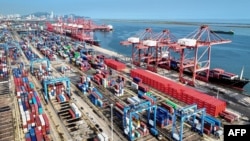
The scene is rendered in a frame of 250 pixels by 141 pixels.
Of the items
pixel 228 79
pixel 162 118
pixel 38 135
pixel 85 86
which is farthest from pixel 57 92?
pixel 228 79

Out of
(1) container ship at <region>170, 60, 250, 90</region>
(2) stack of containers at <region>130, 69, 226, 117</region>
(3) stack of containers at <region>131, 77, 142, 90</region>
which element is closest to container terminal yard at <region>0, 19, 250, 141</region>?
(2) stack of containers at <region>130, 69, 226, 117</region>

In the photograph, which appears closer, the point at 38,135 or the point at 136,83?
the point at 38,135

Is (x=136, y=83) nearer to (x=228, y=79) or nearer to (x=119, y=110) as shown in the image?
(x=119, y=110)

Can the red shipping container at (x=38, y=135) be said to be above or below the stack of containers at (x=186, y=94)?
below

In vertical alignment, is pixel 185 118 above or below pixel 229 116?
above

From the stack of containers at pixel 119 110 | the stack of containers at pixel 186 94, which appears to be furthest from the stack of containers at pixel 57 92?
the stack of containers at pixel 186 94

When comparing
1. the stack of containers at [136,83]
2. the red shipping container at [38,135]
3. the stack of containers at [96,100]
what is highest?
the stack of containers at [136,83]

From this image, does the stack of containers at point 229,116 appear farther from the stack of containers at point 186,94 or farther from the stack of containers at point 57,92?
the stack of containers at point 57,92
